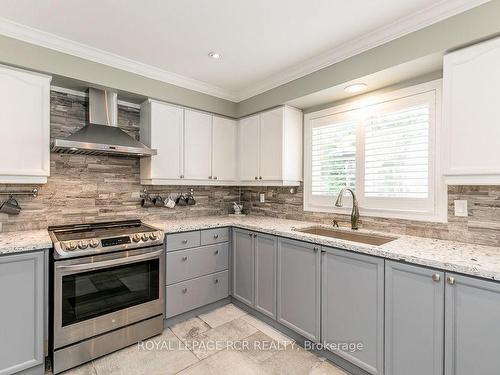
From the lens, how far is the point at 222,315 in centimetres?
280

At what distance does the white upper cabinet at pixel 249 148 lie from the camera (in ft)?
10.7

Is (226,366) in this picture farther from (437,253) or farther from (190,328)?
(437,253)

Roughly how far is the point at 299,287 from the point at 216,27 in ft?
7.05

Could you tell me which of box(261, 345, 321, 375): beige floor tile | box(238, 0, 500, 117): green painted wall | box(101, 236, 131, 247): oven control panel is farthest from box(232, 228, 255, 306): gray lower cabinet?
box(238, 0, 500, 117): green painted wall

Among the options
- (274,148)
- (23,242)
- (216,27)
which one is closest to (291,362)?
(274,148)

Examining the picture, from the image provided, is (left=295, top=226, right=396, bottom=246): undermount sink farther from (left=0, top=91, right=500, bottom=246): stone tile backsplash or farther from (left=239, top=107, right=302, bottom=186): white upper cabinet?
(left=239, top=107, right=302, bottom=186): white upper cabinet

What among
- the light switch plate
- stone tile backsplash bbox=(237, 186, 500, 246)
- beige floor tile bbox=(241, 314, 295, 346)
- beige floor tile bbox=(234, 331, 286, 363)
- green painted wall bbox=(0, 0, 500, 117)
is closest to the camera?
green painted wall bbox=(0, 0, 500, 117)

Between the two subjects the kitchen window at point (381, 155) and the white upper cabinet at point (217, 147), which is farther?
the white upper cabinet at point (217, 147)

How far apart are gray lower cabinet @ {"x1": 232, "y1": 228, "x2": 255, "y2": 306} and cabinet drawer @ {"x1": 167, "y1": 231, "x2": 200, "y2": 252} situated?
1.44 feet

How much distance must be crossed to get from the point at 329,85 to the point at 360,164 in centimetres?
79

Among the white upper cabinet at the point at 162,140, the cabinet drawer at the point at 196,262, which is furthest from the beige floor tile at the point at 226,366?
the white upper cabinet at the point at 162,140

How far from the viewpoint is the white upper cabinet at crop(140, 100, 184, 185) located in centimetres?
284

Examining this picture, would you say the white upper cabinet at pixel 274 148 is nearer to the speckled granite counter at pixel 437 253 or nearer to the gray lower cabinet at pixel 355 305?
the speckled granite counter at pixel 437 253

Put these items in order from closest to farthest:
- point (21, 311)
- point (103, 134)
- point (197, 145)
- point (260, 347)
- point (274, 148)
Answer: point (21, 311) → point (260, 347) → point (103, 134) → point (274, 148) → point (197, 145)
